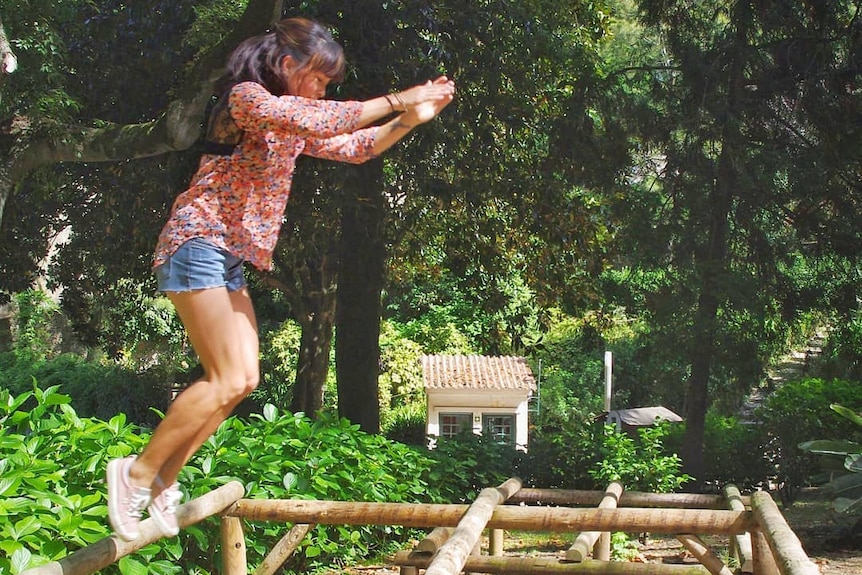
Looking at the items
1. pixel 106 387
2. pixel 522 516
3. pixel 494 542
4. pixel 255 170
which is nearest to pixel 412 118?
pixel 255 170

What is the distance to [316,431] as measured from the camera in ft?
24.6

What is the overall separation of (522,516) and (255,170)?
2375 millimetres

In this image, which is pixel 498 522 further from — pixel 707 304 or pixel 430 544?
pixel 707 304

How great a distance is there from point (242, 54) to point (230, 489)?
239 cm

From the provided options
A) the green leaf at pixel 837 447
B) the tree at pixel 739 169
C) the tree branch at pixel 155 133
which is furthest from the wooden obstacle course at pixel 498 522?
the tree at pixel 739 169

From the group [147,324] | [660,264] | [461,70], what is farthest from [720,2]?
[147,324]

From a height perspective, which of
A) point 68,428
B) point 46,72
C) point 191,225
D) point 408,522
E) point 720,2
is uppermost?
point 720,2

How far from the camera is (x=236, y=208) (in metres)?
2.94

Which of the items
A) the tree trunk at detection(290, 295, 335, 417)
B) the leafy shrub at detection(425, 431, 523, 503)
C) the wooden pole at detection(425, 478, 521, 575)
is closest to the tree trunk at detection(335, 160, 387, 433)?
the leafy shrub at detection(425, 431, 523, 503)

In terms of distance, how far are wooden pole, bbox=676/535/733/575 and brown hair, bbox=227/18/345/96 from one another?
3.39 metres

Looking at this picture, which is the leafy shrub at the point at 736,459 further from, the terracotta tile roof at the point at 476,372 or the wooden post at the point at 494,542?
the terracotta tile roof at the point at 476,372

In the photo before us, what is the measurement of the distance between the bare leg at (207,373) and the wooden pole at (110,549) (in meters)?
0.42

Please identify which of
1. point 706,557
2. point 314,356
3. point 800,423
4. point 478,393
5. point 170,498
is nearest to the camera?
point 170,498

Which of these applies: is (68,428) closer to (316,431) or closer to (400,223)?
(316,431)
